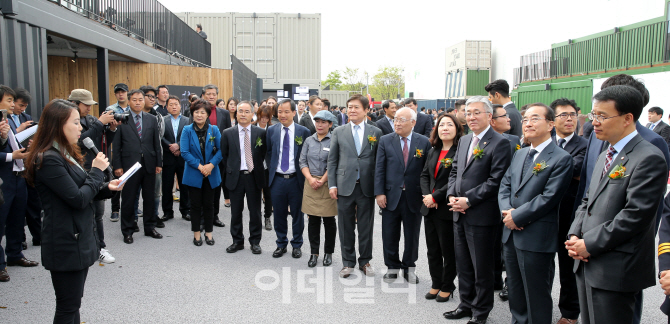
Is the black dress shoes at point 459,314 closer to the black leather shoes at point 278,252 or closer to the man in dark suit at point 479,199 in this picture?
the man in dark suit at point 479,199

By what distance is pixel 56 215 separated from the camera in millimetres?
2959

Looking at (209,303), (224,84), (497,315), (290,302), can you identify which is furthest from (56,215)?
(224,84)

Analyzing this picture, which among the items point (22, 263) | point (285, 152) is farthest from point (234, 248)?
point (22, 263)

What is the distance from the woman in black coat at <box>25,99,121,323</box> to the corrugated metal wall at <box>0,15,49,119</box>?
4706 mm

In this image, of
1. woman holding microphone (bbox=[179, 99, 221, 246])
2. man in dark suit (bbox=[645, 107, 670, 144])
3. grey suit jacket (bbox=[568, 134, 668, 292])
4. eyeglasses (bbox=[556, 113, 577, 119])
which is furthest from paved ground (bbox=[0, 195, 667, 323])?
man in dark suit (bbox=[645, 107, 670, 144])

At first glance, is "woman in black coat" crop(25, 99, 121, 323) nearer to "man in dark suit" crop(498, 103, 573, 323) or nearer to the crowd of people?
the crowd of people

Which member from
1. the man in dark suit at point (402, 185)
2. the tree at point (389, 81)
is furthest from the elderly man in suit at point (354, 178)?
the tree at point (389, 81)

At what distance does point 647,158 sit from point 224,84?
1286 centimetres

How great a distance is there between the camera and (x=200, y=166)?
20.6ft

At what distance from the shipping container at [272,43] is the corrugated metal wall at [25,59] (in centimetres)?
1823

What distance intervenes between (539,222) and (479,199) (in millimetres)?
568

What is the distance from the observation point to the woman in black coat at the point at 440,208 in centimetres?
433

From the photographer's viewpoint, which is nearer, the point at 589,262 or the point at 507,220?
the point at 589,262

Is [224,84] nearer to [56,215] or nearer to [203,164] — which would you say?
[203,164]
